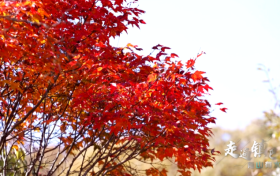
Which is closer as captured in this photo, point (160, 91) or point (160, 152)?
point (160, 91)

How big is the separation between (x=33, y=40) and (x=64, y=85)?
0.84m

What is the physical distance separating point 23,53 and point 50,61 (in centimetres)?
33

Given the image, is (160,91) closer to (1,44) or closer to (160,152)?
(160,152)

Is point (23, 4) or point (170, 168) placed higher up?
point (170, 168)

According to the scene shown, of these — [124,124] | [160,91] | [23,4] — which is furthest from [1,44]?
[160,91]

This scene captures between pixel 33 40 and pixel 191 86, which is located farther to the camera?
pixel 191 86

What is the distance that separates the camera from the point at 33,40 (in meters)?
3.20

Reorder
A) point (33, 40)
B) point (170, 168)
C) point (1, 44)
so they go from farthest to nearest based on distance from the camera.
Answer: point (170, 168) → point (33, 40) → point (1, 44)

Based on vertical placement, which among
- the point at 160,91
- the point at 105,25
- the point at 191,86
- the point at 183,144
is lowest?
the point at 183,144

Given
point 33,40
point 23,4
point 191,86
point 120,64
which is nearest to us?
point 23,4

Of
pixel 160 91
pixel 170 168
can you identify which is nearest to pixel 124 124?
pixel 160 91

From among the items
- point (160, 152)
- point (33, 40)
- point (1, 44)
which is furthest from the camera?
point (160, 152)

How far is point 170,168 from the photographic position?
1205cm

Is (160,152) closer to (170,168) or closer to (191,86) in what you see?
(191,86)
